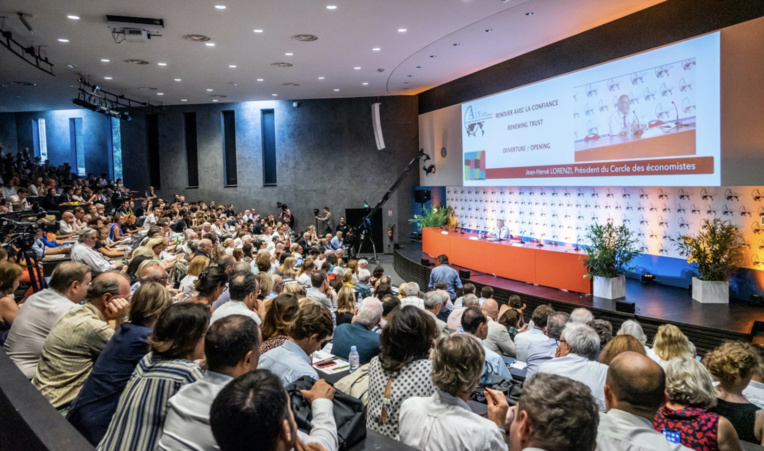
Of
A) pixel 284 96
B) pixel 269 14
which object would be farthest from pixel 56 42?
pixel 284 96

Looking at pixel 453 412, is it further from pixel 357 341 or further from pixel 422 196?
pixel 422 196

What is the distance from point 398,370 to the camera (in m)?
2.41

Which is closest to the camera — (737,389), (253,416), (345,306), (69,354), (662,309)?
(253,416)

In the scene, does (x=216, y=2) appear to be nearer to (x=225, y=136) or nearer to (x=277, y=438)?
(x=277, y=438)

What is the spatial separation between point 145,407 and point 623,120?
930 centimetres

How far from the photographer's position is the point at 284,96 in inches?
663

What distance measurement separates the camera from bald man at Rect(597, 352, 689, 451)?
6.27ft

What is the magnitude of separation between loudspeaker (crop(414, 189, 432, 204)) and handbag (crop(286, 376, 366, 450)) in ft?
49.3

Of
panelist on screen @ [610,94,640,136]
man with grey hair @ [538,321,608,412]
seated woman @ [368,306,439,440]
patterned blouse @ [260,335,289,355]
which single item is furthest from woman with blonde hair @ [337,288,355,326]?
panelist on screen @ [610,94,640,136]

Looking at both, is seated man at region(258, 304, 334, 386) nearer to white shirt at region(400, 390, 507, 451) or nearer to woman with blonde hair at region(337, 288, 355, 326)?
white shirt at region(400, 390, 507, 451)

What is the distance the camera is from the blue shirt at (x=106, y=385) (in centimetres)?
226

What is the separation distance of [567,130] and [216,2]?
7042 millimetres

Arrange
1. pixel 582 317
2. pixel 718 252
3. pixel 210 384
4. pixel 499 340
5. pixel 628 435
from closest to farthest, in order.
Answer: pixel 210 384, pixel 628 435, pixel 582 317, pixel 499 340, pixel 718 252

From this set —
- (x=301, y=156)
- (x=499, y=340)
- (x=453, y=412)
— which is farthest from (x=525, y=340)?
(x=301, y=156)
